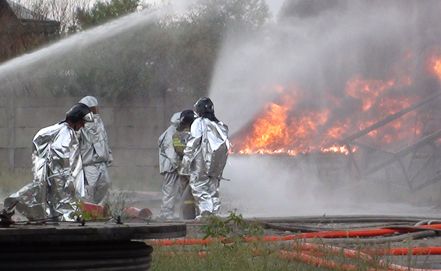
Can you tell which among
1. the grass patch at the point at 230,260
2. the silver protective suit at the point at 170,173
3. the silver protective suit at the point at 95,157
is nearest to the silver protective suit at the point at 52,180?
the silver protective suit at the point at 95,157

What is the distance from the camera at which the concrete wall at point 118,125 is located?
23.0 meters

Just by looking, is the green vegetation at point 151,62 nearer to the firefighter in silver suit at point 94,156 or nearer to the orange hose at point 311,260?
the firefighter in silver suit at point 94,156

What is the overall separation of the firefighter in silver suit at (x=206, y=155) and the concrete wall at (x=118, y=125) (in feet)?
28.2

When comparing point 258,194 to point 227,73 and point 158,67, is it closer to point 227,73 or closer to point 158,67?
point 227,73

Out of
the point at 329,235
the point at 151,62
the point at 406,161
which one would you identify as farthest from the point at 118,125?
the point at 329,235

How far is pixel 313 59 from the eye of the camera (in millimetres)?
19125

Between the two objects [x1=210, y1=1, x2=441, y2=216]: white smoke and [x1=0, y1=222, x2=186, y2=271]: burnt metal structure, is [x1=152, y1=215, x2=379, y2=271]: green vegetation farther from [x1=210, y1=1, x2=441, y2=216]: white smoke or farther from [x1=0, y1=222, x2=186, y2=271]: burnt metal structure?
[x1=210, y1=1, x2=441, y2=216]: white smoke

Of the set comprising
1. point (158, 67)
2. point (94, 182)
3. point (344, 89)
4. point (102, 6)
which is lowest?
point (94, 182)

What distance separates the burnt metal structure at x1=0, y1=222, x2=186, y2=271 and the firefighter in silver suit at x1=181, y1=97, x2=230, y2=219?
7.98 m

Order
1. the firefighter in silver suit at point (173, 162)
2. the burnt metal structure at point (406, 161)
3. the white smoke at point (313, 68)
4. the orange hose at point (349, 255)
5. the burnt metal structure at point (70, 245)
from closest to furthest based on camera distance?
the burnt metal structure at point (70, 245) → the orange hose at point (349, 255) → the firefighter in silver suit at point (173, 162) → the burnt metal structure at point (406, 161) → the white smoke at point (313, 68)

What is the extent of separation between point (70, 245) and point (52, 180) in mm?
5617

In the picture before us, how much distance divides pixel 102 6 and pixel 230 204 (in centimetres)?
1157

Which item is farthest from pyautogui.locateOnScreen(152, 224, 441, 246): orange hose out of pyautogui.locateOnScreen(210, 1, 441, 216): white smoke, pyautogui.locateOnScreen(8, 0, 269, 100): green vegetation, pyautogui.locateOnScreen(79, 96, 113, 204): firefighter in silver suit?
pyautogui.locateOnScreen(8, 0, 269, 100): green vegetation

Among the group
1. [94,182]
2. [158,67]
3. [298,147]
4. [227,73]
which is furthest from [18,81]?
[94,182]
